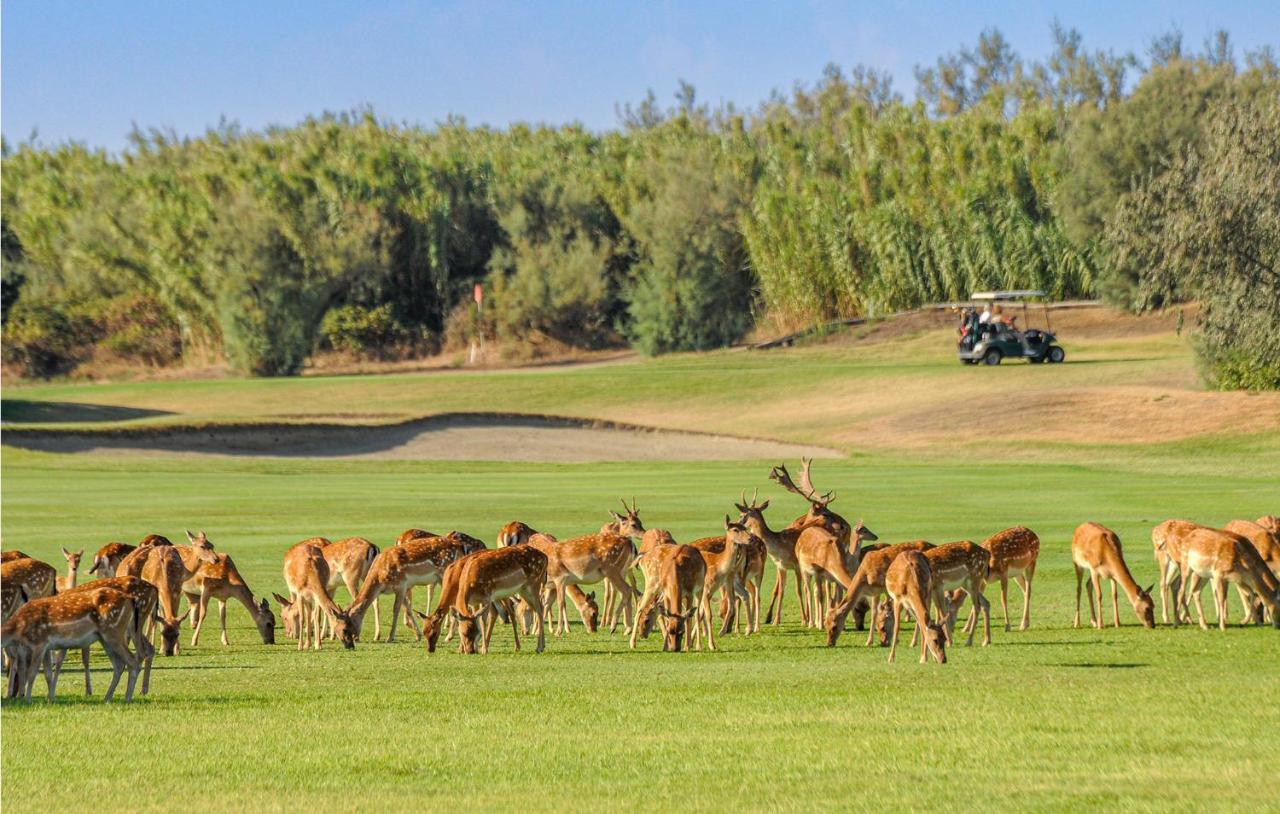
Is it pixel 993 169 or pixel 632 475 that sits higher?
pixel 993 169

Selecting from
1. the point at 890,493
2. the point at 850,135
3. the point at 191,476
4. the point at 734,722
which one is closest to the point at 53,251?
the point at 850,135

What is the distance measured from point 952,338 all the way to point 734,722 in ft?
217

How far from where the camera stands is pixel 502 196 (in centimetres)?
9625

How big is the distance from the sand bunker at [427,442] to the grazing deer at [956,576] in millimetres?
36331

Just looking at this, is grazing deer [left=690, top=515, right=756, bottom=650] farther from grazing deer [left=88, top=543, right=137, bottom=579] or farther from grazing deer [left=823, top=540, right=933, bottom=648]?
grazing deer [left=88, top=543, right=137, bottom=579]

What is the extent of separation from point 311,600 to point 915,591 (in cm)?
704

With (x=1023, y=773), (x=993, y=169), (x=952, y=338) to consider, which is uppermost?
(x=993, y=169)

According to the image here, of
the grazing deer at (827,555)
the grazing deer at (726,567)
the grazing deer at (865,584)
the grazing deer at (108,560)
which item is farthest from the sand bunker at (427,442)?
the grazing deer at (865,584)

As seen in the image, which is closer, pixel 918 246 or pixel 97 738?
pixel 97 738

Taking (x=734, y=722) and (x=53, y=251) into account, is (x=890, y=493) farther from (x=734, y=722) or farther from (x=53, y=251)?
(x=53, y=251)

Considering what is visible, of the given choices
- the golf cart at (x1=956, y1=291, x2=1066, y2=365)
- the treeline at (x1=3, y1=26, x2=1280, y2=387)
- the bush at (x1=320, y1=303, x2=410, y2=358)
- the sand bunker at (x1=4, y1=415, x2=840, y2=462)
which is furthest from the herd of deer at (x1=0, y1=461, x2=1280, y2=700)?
the bush at (x1=320, y1=303, x2=410, y2=358)

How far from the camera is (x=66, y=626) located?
1378 cm

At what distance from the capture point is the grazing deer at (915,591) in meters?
15.9

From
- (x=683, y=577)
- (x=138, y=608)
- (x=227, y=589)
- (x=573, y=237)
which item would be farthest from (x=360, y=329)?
(x=138, y=608)
